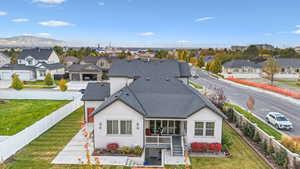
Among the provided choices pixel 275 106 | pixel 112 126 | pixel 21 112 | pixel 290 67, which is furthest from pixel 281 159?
pixel 290 67

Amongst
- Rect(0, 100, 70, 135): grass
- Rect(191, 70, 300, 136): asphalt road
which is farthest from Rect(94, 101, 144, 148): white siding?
Rect(191, 70, 300, 136): asphalt road

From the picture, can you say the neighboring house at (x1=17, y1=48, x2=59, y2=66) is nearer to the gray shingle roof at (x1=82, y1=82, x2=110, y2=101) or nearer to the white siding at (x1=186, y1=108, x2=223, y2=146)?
the gray shingle roof at (x1=82, y1=82, x2=110, y2=101)

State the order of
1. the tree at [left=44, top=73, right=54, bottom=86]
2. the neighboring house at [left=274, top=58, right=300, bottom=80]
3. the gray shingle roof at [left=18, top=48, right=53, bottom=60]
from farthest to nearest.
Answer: the neighboring house at [left=274, top=58, right=300, bottom=80] < the gray shingle roof at [left=18, top=48, right=53, bottom=60] < the tree at [left=44, top=73, right=54, bottom=86]

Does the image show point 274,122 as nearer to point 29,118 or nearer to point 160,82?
point 160,82

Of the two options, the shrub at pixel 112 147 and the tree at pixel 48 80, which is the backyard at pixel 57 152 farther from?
the tree at pixel 48 80

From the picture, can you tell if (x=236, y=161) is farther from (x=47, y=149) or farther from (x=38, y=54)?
(x=38, y=54)

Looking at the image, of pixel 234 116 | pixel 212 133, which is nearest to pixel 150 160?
pixel 212 133

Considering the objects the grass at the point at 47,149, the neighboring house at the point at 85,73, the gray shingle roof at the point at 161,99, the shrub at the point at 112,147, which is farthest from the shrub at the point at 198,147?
the neighboring house at the point at 85,73
